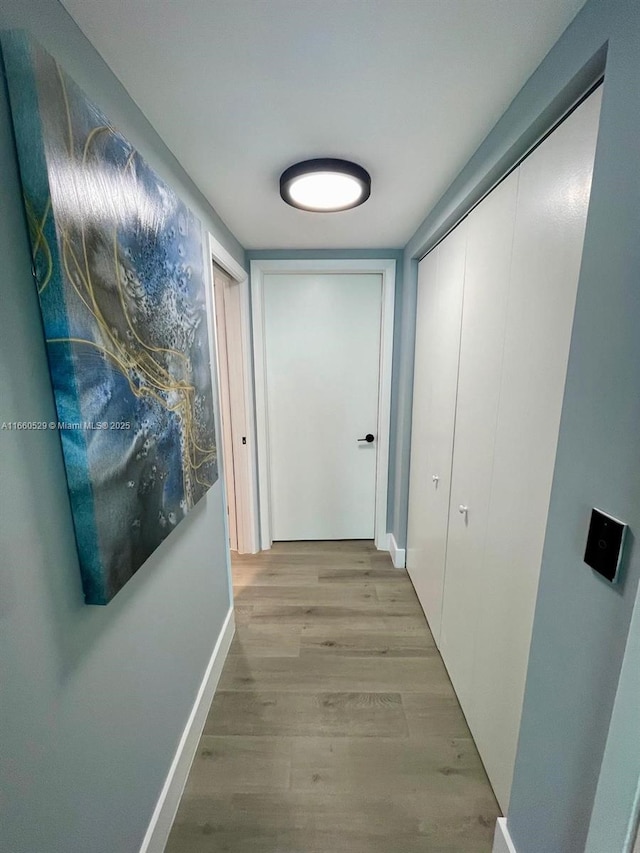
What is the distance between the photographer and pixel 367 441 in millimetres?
2521

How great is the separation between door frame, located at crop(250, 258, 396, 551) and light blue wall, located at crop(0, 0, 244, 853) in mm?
1208

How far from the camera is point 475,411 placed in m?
1.26

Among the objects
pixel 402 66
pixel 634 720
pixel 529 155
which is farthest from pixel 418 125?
pixel 634 720

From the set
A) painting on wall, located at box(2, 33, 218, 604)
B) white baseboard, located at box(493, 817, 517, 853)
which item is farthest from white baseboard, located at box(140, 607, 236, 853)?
white baseboard, located at box(493, 817, 517, 853)

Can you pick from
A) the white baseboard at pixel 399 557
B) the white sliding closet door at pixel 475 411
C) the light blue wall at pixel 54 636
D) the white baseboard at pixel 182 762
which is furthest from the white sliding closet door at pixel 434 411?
the light blue wall at pixel 54 636

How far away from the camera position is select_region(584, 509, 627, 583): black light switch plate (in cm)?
59

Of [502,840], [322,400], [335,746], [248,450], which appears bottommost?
[335,746]

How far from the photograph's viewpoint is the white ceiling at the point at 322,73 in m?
0.68

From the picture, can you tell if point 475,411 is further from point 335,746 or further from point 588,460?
point 335,746

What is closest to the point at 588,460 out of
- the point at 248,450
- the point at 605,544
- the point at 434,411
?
the point at 605,544

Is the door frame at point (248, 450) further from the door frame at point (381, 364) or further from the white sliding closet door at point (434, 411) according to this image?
the white sliding closet door at point (434, 411)

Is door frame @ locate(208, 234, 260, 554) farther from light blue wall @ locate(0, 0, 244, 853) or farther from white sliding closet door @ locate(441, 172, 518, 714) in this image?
white sliding closet door @ locate(441, 172, 518, 714)

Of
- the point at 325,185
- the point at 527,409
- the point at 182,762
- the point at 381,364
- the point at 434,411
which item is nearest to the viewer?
the point at 527,409

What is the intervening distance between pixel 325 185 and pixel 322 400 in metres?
1.41
